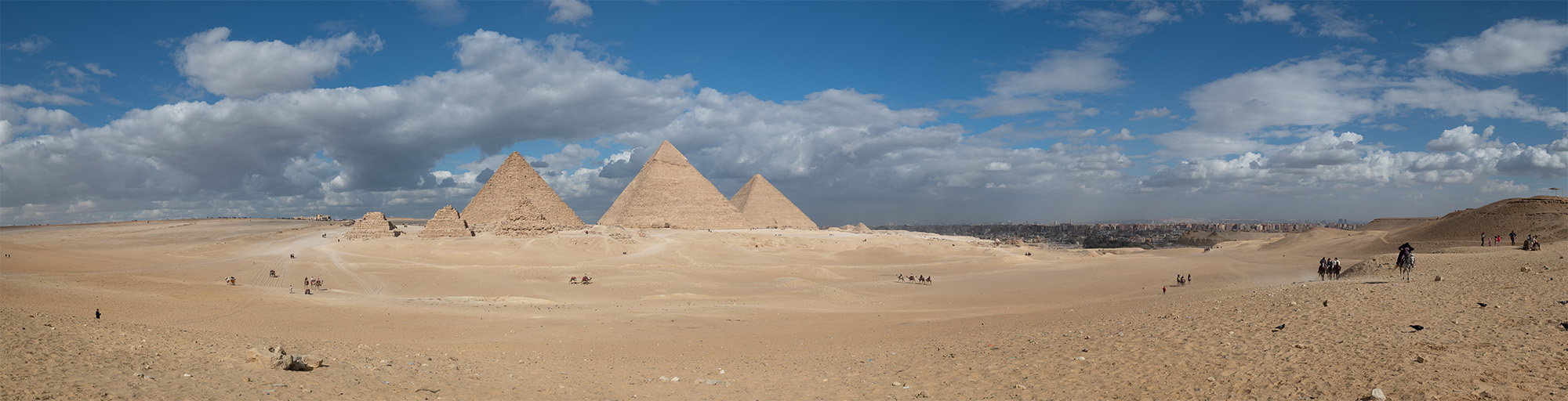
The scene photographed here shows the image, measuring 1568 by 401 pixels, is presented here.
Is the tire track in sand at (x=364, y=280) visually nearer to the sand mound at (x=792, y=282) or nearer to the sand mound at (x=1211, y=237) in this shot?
the sand mound at (x=792, y=282)

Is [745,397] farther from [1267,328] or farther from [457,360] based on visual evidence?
[1267,328]

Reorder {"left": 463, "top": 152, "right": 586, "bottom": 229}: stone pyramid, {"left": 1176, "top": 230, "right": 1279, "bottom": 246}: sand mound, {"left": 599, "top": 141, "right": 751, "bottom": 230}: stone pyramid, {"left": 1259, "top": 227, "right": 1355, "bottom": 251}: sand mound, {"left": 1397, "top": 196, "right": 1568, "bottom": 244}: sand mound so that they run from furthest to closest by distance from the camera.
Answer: {"left": 599, "top": 141, "right": 751, "bottom": 230}: stone pyramid, {"left": 1176, "top": 230, "right": 1279, "bottom": 246}: sand mound, {"left": 463, "top": 152, "right": 586, "bottom": 229}: stone pyramid, {"left": 1259, "top": 227, "right": 1355, "bottom": 251}: sand mound, {"left": 1397, "top": 196, "right": 1568, "bottom": 244}: sand mound

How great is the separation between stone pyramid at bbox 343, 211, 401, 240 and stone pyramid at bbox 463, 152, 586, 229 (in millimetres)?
14782

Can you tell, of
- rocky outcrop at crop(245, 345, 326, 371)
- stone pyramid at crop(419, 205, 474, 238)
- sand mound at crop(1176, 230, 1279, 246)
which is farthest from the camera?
sand mound at crop(1176, 230, 1279, 246)

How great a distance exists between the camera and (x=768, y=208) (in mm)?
97625

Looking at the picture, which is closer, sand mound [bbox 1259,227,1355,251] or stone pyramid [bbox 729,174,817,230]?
sand mound [bbox 1259,227,1355,251]

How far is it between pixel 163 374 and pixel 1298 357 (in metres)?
12.8

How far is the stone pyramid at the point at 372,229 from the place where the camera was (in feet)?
148

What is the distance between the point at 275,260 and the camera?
110ft

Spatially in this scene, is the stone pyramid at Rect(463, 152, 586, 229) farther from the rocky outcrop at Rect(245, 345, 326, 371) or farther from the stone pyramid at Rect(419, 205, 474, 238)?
the rocky outcrop at Rect(245, 345, 326, 371)

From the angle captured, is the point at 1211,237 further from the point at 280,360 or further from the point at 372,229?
the point at 280,360

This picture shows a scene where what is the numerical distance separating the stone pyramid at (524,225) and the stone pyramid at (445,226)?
2232mm

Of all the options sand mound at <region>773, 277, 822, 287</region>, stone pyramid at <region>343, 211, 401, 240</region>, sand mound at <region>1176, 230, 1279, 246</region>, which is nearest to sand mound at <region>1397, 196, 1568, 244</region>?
sand mound at <region>773, 277, 822, 287</region>

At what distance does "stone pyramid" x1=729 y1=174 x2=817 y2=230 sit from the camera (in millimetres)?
95562
